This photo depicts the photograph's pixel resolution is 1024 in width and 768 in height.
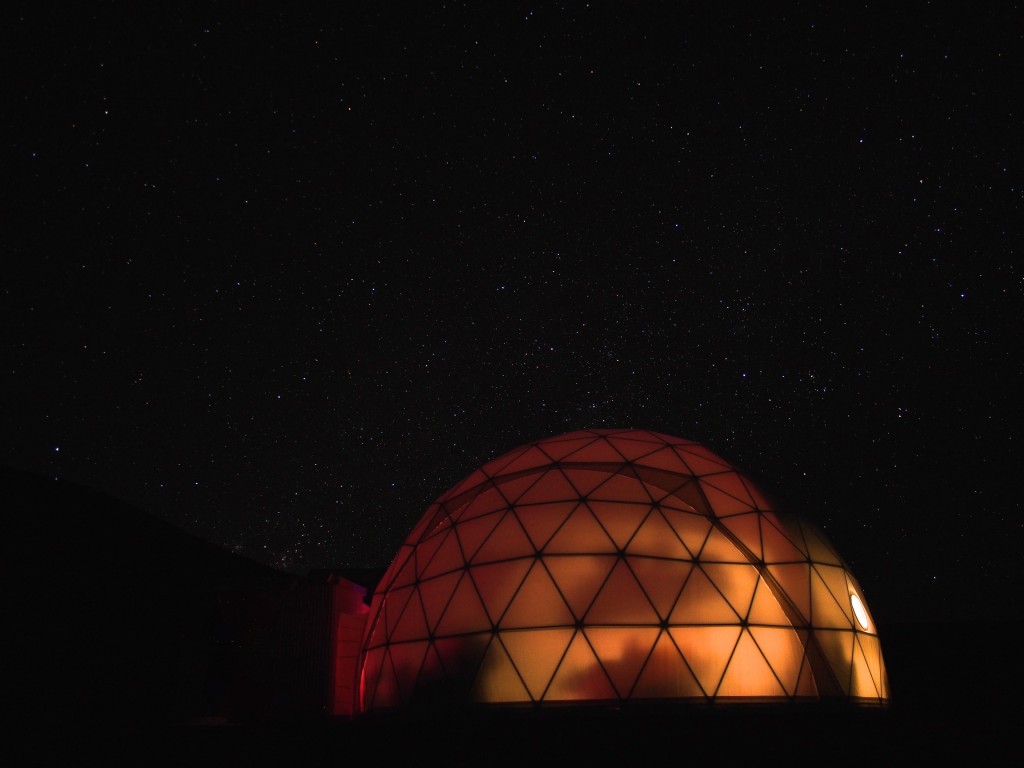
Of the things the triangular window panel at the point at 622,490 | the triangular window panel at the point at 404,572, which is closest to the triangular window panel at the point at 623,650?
the triangular window panel at the point at 622,490

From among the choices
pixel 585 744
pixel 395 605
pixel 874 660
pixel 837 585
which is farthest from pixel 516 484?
pixel 874 660

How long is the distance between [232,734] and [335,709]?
4958 millimetres

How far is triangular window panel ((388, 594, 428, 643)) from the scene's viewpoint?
567 inches

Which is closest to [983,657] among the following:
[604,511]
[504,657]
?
[604,511]

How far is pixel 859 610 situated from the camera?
1579cm

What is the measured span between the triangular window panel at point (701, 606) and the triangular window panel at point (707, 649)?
16 cm

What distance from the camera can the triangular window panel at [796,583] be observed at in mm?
14203

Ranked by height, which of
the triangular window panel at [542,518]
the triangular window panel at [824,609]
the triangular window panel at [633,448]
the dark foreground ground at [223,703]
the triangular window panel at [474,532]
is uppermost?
the triangular window panel at [633,448]

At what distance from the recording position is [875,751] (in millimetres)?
8648

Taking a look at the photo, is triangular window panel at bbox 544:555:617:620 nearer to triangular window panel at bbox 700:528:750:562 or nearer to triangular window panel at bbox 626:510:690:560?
triangular window panel at bbox 626:510:690:560

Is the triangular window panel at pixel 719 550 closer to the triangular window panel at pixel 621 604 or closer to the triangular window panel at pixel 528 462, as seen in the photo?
the triangular window panel at pixel 621 604

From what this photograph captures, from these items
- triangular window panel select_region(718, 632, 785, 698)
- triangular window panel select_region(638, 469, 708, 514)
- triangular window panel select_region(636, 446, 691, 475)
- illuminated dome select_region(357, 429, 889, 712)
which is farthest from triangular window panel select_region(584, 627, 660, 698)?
triangular window panel select_region(636, 446, 691, 475)

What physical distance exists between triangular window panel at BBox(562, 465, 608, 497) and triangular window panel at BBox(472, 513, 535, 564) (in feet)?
4.83

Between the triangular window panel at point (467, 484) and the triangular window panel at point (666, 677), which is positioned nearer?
the triangular window panel at point (666, 677)
